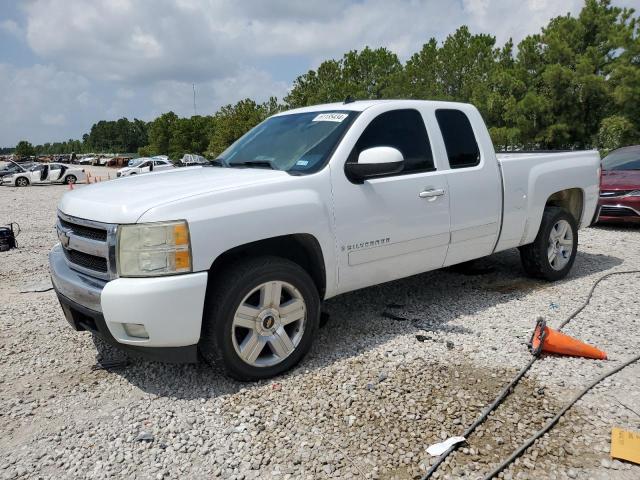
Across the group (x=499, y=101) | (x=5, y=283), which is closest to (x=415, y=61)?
(x=499, y=101)

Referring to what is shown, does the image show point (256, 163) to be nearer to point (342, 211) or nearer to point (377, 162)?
point (342, 211)

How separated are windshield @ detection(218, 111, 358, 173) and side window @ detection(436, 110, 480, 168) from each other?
995 mm

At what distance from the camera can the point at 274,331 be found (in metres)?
3.48

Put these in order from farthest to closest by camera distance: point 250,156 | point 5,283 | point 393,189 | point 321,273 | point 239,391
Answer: point 5,283 < point 250,156 < point 393,189 < point 321,273 < point 239,391

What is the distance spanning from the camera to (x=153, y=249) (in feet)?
9.72

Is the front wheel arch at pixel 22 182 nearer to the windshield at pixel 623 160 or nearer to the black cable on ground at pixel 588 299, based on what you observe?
the windshield at pixel 623 160

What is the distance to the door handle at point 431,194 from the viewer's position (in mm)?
4142

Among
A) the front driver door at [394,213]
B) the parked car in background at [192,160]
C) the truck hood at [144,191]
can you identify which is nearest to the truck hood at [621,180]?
the front driver door at [394,213]

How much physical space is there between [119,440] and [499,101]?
68.7ft

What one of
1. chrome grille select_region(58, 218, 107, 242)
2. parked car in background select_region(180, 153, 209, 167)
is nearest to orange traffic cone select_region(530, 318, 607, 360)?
chrome grille select_region(58, 218, 107, 242)

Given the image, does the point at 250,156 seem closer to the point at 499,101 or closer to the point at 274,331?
the point at 274,331

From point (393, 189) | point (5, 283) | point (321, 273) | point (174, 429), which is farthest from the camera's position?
point (5, 283)

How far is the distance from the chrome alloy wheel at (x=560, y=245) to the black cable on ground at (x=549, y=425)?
6.85 ft

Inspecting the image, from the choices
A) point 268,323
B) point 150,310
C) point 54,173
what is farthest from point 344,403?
point 54,173
